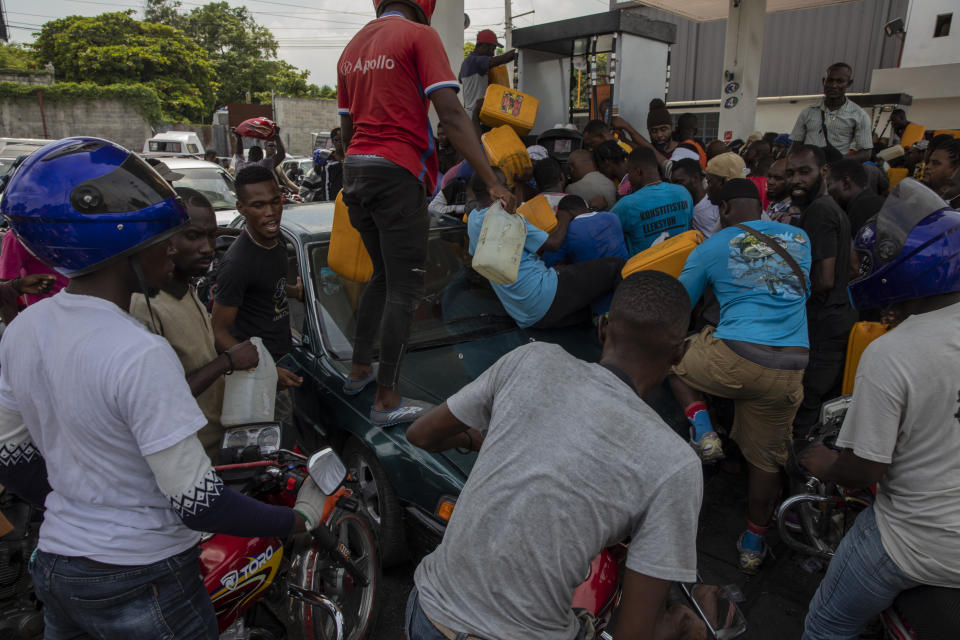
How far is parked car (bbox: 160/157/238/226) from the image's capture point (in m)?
8.85

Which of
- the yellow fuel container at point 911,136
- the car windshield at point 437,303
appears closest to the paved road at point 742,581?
the car windshield at point 437,303

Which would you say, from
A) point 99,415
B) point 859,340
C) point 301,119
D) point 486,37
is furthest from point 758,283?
point 301,119

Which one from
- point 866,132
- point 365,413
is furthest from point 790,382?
point 866,132

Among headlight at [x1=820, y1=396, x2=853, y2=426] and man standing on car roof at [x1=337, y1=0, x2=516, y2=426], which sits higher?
man standing on car roof at [x1=337, y1=0, x2=516, y2=426]

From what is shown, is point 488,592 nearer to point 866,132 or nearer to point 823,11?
point 866,132

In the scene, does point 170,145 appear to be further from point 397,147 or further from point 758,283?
point 758,283

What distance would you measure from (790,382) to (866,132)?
4.80m

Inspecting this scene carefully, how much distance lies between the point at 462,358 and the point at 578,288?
0.91 m

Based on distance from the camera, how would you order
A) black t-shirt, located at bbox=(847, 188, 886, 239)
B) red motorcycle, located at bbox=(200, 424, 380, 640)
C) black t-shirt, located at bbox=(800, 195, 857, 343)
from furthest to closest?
black t-shirt, located at bbox=(847, 188, 886, 239) → black t-shirt, located at bbox=(800, 195, 857, 343) → red motorcycle, located at bbox=(200, 424, 380, 640)

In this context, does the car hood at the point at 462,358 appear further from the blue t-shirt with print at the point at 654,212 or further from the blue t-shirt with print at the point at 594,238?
the blue t-shirt with print at the point at 654,212

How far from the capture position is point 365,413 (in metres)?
2.93

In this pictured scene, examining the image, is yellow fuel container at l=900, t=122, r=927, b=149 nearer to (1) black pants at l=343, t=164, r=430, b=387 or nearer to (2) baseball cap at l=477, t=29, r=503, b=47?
(2) baseball cap at l=477, t=29, r=503, b=47

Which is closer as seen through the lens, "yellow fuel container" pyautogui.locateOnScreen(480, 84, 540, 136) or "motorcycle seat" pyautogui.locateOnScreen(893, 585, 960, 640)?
"motorcycle seat" pyautogui.locateOnScreen(893, 585, 960, 640)

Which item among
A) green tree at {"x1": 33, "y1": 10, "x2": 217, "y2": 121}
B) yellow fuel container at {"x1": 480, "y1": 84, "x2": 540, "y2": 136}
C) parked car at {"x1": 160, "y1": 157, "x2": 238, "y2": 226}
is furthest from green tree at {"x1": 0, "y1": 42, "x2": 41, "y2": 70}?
yellow fuel container at {"x1": 480, "y1": 84, "x2": 540, "y2": 136}
